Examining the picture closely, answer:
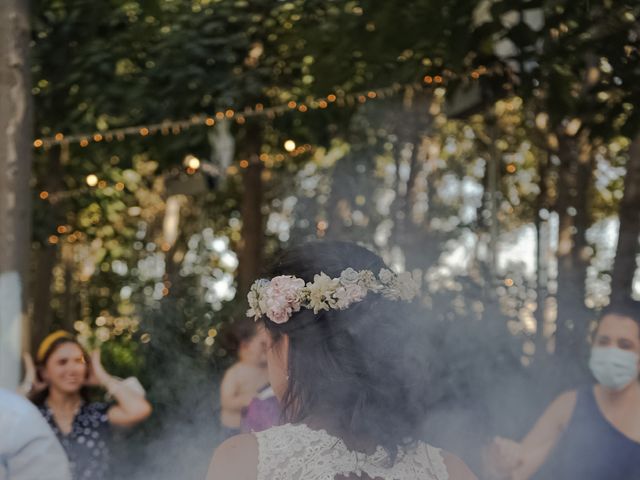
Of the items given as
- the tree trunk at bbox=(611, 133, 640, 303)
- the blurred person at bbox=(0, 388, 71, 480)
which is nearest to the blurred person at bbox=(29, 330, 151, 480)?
the blurred person at bbox=(0, 388, 71, 480)

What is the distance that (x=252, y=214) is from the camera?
13.9 meters

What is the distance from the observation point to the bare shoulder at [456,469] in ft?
8.37

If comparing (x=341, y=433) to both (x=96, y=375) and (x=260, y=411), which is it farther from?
(x=96, y=375)

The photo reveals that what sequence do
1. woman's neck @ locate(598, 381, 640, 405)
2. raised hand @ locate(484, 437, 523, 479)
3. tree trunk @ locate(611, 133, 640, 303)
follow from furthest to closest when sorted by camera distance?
tree trunk @ locate(611, 133, 640, 303) → raised hand @ locate(484, 437, 523, 479) → woman's neck @ locate(598, 381, 640, 405)

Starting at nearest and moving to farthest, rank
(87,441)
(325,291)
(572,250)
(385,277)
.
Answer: (325,291), (385,277), (87,441), (572,250)

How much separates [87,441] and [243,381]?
3.27 feet

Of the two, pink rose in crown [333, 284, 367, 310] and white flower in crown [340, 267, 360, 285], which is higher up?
white flower in crown [340, 267, 360, 285]

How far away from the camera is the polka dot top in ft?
18.5

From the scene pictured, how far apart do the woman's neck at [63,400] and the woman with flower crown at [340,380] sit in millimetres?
3532

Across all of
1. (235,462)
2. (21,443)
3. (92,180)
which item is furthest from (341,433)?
(92,180)

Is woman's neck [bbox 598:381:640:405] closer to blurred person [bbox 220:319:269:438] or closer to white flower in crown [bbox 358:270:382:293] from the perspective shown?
blurred person [bbox 220:319:269:438]

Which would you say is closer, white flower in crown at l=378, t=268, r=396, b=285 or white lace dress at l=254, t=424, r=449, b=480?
white lace dress at l=254, t=424, r=449, b=480

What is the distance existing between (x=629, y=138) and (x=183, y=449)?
Answer: 318cm

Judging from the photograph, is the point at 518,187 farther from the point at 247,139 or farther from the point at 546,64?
the point at 546,64
